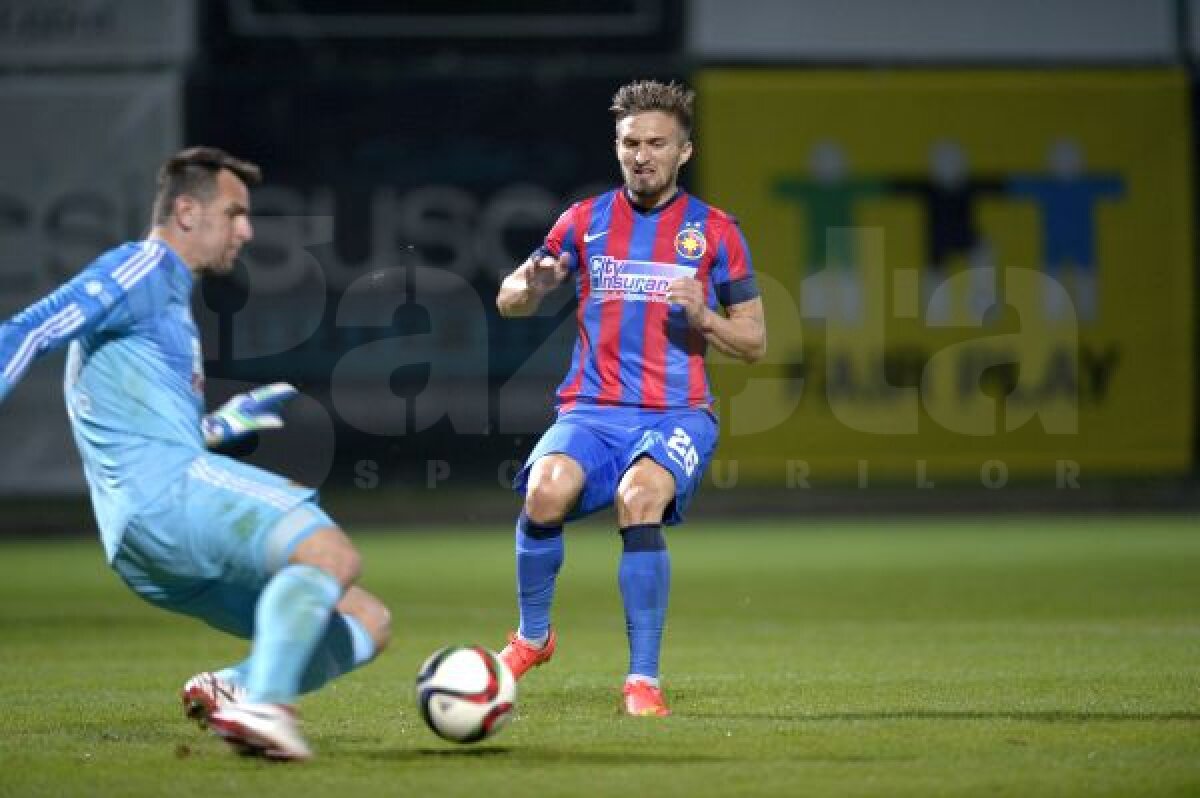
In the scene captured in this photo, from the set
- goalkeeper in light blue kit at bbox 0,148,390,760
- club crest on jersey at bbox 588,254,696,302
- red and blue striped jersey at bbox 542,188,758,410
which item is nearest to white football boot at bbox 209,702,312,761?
goalkeeper in light blue kit at bbox 0,148,390,760

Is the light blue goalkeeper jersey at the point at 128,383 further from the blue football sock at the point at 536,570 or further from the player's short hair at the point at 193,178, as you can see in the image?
the blue football sock at the point at 536,570

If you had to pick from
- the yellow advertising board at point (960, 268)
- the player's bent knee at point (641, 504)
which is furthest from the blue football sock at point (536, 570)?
the yellow advertising board at point (960, 268)

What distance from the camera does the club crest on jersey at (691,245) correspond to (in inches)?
285

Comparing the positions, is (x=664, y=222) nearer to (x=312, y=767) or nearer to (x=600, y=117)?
(x=312, y=767)

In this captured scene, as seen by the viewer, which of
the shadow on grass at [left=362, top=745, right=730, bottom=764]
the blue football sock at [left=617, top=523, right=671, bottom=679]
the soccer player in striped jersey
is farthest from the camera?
the soccer player in striped jersey

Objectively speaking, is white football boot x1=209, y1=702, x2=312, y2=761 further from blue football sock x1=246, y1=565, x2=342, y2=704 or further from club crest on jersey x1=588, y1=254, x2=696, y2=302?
club crest on jersey x1=588, y1=254, x2=696, y2=302

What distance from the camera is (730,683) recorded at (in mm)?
7719

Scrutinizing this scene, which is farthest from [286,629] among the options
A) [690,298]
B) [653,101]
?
[653,101]

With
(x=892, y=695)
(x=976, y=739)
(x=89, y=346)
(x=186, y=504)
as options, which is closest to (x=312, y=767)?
(x=186, y=504)

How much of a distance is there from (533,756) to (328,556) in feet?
2.96

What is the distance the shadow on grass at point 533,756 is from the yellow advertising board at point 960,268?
11.6 m

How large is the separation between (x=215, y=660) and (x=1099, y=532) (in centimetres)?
922

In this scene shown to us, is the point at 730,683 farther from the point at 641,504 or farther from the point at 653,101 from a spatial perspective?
the point at 653,101

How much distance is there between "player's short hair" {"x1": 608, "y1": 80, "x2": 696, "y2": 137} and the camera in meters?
7.11
